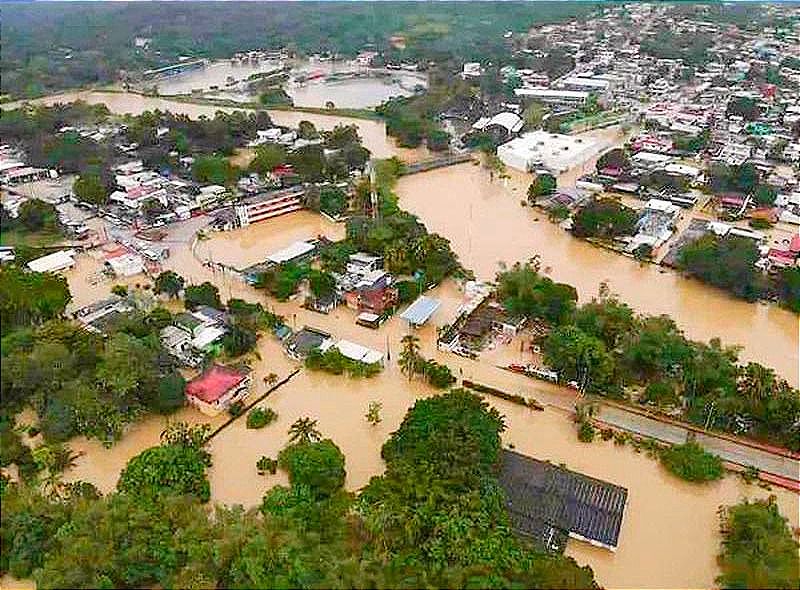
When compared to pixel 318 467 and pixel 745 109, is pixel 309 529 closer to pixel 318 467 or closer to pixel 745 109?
pixel 318 467

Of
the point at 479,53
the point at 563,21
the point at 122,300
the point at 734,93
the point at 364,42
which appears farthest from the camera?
the point at 563,21

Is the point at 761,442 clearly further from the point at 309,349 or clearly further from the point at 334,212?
the point at 334,212

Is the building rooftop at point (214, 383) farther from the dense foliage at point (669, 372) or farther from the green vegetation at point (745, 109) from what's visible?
the green vegetation at point (745, 109)

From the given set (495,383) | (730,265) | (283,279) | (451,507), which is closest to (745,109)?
(730,265)

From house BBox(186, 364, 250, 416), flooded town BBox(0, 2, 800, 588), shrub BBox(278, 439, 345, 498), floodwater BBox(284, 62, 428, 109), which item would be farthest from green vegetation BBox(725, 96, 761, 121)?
shrub BBox(278, 439, 345, 498)

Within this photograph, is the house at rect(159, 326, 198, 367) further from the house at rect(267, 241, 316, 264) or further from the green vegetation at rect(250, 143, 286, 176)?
the green vegetation at rect(250, 143, 286, 176)

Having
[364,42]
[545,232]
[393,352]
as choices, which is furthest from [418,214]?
[364,42]

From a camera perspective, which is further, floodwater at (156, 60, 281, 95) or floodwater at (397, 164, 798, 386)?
floodwater at (156, 60, 281, 95)
